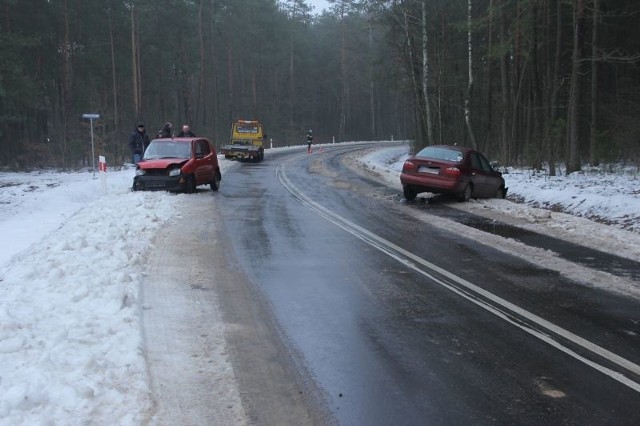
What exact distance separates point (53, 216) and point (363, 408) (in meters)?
13.2

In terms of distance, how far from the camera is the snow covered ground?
3932mm

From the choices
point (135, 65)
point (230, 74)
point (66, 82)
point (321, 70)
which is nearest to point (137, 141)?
point (66, 82)

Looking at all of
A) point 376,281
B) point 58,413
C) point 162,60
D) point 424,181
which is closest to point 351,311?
point 376,281

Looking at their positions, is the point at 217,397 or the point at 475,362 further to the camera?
the point at 475,362

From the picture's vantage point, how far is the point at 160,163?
1716 cm

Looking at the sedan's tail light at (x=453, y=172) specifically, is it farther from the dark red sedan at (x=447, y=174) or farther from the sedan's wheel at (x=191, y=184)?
the sedan's wheel at (x=191, y=184)

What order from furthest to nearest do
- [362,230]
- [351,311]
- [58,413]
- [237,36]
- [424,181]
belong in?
[237,36], [424,181], [362,230], [351,311], [58,413]

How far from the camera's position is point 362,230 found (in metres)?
11.6

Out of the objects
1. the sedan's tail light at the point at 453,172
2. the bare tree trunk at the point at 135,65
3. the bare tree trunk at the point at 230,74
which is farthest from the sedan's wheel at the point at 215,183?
the bare tree trunk at the point at 230,74

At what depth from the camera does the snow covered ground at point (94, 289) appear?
3.93 metres

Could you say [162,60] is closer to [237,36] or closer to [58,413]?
[237,36]

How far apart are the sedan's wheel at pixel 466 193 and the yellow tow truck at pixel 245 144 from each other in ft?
65.8

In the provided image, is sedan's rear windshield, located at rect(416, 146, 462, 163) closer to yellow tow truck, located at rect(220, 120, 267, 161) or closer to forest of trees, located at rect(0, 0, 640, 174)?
forest of trees, located at rect(0, 0, 640, 174)

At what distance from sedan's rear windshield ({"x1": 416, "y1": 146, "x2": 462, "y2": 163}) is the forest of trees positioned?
6328 mm
